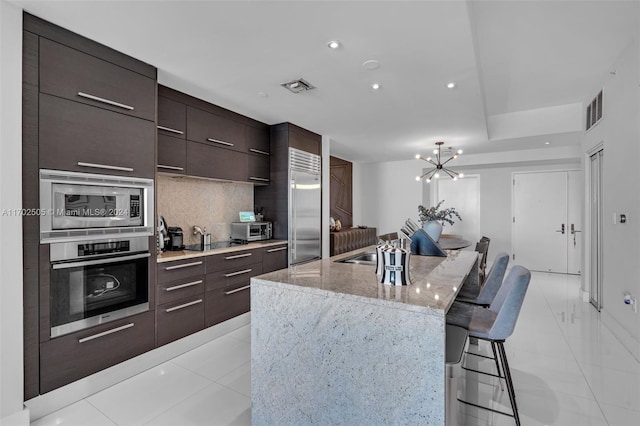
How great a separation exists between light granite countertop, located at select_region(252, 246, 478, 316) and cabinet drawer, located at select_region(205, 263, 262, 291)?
1381mm

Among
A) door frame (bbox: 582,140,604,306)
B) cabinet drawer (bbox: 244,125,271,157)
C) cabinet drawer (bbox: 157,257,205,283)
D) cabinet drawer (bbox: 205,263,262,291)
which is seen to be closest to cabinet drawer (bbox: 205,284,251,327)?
cabinet drawer (bbox: 205,263,262,291)

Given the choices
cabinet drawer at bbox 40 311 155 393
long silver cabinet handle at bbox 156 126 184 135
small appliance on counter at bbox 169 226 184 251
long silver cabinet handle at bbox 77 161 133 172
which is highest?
long silver cabinet handle at bbox 156 126 184 135

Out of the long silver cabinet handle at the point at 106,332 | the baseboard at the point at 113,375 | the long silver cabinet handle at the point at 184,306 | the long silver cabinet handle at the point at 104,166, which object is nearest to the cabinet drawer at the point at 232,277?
the long silver cabinet handle at the point at 184,306

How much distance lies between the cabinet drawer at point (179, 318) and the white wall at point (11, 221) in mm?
904

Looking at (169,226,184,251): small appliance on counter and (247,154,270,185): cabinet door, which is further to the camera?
(247,154,270,185): cabinet door

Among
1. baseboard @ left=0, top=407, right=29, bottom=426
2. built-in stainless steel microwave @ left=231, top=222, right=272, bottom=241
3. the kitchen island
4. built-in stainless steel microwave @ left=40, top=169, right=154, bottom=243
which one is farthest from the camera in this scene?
built-in stainless steel microwave @ left=231, top=222, right=272, bottom=241

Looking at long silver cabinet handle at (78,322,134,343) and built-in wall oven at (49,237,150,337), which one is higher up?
built-in wall oven at (49,237,150,337)

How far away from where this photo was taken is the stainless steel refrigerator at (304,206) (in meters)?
4.05

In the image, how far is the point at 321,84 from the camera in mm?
2840

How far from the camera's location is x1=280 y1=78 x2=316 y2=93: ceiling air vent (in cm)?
278

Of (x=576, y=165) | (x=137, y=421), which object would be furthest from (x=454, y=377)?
(x=576, y=165)

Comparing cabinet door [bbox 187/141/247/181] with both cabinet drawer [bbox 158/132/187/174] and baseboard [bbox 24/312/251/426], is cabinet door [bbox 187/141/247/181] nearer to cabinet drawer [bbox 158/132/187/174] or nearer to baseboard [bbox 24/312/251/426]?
cabinet drawer [bbox 158/132/187/174]

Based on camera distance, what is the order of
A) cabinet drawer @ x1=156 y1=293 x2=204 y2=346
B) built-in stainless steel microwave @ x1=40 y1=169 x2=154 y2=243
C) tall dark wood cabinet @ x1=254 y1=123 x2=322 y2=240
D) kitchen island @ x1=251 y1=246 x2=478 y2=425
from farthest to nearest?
tall dark wood cabinet @ x1=254 y1=123 x2=322 y2=240 < cabinet drawer @ x1=156 y1=293 x2=204 y2=346 < built-in stainless steel microwave @ x1=40 y1=169 x2=154 y2=243 < kitchen island @ x1=251 y1=246 x2=478 y2=425

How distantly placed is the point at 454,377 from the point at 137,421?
1.87 metres
